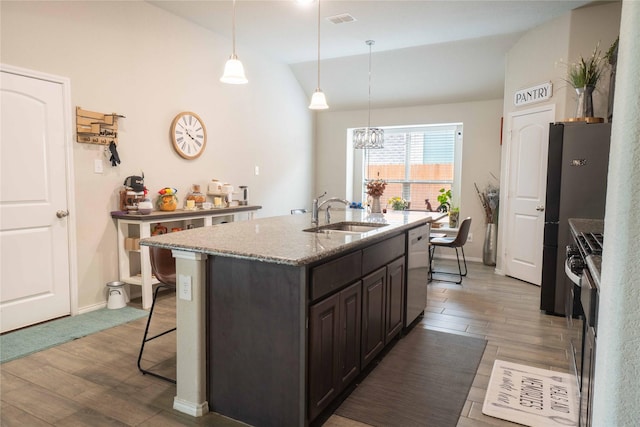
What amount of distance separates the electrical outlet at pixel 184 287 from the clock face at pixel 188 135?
8.83 ft

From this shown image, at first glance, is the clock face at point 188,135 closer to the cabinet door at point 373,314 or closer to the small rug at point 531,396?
the cabinet door at point 373,314

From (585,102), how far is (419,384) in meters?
3.17

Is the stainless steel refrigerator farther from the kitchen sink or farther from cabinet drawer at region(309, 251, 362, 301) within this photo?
cabinet drawer at region(309, 251, 362, 301)

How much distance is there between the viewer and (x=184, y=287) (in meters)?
2.09

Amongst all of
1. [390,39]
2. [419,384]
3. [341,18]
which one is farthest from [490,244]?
[419,384]

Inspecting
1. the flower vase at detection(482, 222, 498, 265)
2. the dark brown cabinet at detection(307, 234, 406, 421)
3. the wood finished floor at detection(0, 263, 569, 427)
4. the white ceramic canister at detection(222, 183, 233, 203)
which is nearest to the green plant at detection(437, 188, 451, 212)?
the flower vase at detection(482, 222, 498, 265)

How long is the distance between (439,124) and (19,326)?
583 centimetres

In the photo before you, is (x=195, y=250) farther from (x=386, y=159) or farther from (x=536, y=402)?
(x=386, y=159)

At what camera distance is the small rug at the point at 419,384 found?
2131mm

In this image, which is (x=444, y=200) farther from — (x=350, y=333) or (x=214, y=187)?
(x=350, y=333)

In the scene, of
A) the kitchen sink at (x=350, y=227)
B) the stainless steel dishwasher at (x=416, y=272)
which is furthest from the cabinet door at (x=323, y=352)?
the stainless steel dishwasher at (x=416, y=272)

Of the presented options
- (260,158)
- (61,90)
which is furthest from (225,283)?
(260,158)

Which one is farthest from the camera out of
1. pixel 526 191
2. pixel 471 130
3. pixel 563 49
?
pixel 471 130

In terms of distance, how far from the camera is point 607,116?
3.94 metres
